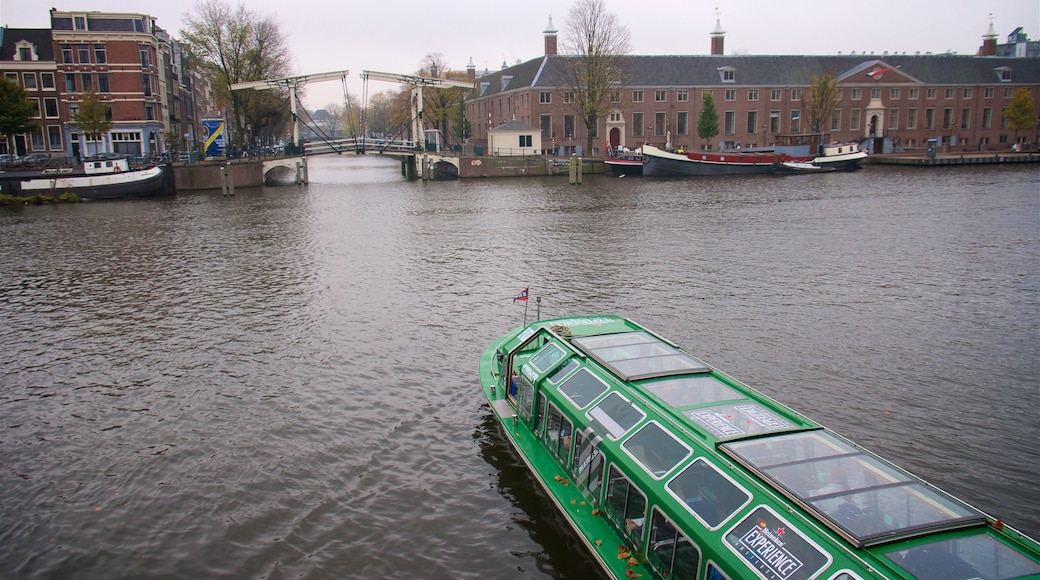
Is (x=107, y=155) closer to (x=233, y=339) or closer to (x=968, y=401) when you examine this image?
(x=233, y=339)

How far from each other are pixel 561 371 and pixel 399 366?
689 cm

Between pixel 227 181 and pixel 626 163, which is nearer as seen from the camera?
pixel 227 181

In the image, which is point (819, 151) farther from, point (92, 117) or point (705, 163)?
point (92, 117)

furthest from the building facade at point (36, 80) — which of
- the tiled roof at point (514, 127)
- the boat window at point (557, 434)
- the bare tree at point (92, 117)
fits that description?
the boat window at point (557, 434)

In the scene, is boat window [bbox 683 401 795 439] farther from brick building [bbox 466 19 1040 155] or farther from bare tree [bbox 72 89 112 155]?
brick building [bbox 466 19 1040 155]

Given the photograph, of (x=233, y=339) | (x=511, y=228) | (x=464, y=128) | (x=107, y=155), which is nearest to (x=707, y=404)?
(x=233, y=339)

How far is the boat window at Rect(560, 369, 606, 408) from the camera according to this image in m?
11.5

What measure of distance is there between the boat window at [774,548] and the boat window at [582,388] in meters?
3.84

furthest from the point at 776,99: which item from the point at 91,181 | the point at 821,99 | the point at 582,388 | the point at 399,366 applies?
the point at 582,388

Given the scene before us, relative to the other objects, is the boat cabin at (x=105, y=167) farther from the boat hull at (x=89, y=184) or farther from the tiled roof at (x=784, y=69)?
the tiled roof at (x=784, y=69)

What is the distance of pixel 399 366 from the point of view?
60.4ft

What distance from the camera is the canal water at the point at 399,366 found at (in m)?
11.8

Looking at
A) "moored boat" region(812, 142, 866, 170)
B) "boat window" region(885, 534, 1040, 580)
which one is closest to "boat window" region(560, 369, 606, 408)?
"boat window" region(885, 534, 1040, 580)

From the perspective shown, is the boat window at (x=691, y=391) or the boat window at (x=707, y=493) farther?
the boat window at (x=691, y=391)
